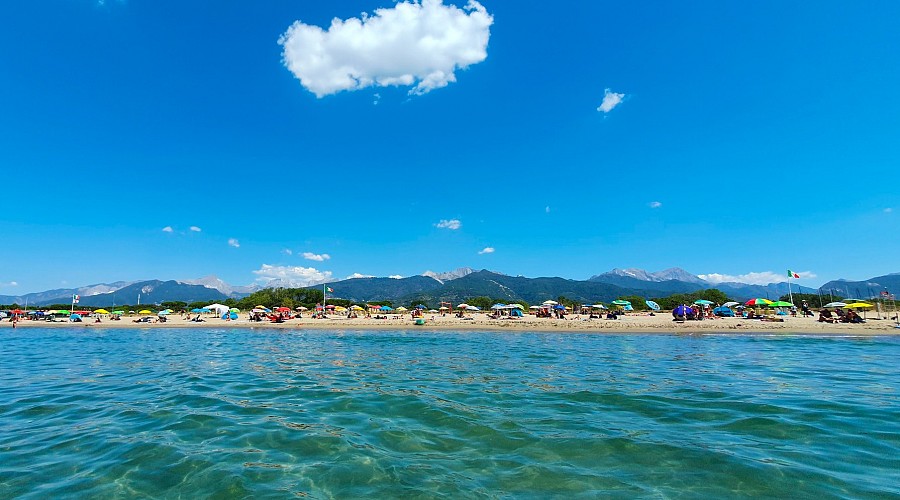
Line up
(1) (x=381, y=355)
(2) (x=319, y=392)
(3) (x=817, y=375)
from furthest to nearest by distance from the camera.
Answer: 1. (1) (x=381, y=355)
2. (3) (x=817, y=375)
3. (2) (x=319, y=392)

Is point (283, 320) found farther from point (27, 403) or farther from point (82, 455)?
point (82, 455)

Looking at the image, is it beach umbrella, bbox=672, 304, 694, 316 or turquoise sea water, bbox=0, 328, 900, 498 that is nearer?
turquoise sea water, bbox=0, 328, 900, 498

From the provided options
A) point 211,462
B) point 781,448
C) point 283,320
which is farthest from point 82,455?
point 283,320

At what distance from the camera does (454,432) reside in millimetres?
7711

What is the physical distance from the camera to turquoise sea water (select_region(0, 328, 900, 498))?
5.39 meters

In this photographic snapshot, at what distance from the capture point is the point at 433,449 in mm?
6766

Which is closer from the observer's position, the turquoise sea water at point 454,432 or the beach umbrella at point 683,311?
the turquoise sea water at point 454,432

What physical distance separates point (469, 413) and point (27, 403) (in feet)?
37.3

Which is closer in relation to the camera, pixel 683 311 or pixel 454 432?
pixel 454 432

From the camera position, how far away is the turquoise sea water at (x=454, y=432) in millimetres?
5391

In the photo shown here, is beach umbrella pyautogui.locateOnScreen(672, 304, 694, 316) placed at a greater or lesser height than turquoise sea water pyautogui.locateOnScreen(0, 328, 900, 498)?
greater

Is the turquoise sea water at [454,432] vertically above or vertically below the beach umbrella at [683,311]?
below

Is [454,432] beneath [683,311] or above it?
beneath

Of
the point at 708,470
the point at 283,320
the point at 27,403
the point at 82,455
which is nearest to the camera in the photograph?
the point at 708,470
